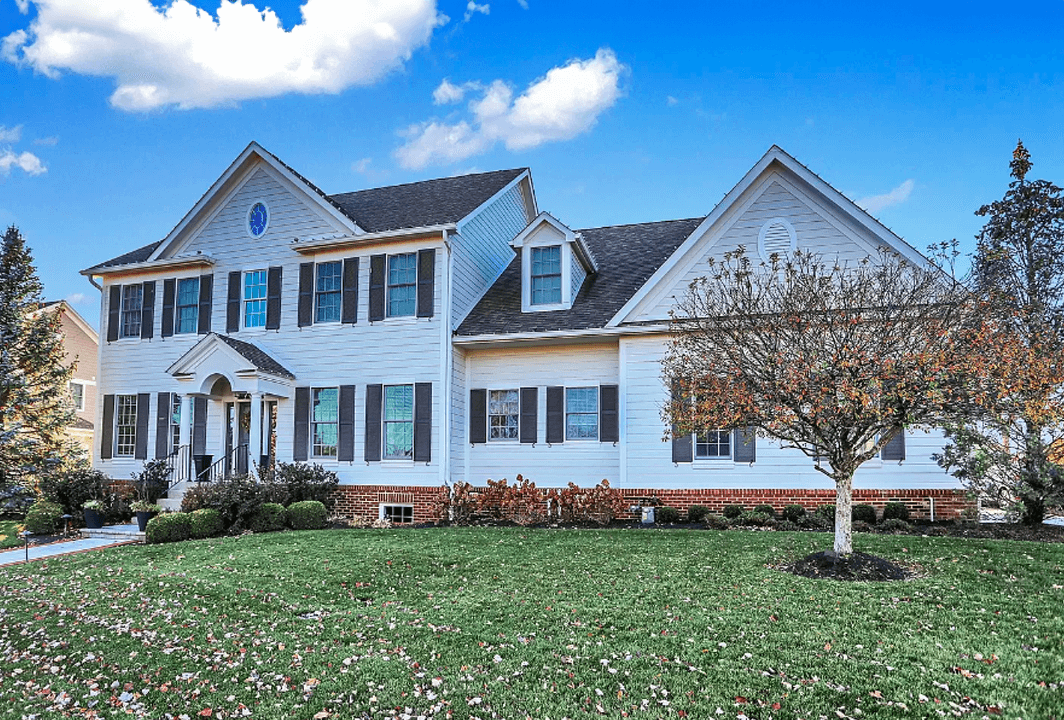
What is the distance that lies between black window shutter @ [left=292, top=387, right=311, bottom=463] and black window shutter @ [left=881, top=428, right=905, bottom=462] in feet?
42.1

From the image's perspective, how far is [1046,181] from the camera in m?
13.8

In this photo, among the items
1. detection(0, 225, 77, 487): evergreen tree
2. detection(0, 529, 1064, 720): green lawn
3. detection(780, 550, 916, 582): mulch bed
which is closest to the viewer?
detection(0, 529, 1064, 720): green lawn

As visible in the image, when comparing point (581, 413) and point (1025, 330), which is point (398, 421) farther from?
point (1025, 330)

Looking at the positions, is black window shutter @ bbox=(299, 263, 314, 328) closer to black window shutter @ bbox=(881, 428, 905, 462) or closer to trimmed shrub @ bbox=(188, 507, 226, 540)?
trimmed shrub @ bbox=(188, 507, 226, 540)

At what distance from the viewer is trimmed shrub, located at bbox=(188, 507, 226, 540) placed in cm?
1402

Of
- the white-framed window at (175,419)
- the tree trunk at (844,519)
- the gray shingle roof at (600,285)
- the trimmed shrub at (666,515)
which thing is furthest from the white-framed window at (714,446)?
the white-framed window at (175,419)

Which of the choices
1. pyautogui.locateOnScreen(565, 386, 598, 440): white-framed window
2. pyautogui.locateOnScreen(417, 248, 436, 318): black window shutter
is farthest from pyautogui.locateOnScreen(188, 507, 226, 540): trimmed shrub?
pyautogui.locateOnScreen(565, 386, 598, 440): white-framed window

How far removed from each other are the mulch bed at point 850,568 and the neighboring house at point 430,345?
5.25 meters

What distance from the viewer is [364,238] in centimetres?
1678

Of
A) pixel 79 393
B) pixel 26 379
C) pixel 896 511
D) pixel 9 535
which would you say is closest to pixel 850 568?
pixel 896 511

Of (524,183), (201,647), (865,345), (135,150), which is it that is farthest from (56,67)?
(865,345)

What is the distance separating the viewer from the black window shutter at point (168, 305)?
1891 cm

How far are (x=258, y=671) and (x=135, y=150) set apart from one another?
18.5 m

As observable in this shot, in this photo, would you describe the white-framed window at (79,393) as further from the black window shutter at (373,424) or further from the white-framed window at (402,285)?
the white-framed window at (402,285)
